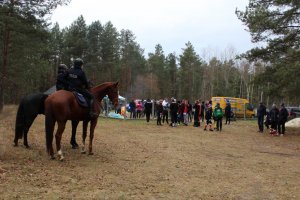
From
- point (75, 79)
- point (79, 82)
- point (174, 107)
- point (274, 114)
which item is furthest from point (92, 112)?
point (174, 107)

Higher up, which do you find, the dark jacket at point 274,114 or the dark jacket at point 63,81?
the dark jacket at point 63,81

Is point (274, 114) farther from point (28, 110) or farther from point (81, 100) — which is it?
point (28, 110)

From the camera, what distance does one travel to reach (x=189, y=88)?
8319 centimetres

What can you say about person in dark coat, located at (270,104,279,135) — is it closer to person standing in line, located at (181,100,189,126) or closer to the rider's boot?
person standing in line, located at (181,100,189,126)

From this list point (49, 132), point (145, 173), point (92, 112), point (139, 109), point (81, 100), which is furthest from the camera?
point (139, 109)

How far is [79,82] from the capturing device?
36.3 ft

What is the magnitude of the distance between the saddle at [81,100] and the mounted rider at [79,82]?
0.12m

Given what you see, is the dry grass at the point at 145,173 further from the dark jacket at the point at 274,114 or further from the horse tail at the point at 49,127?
the dark jacket at the point at 274,114

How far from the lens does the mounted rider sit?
11.0 meters

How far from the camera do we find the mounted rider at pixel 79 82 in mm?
11016

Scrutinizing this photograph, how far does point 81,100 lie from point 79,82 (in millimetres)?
534

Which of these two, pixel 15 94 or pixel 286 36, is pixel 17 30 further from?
pixel 15 94

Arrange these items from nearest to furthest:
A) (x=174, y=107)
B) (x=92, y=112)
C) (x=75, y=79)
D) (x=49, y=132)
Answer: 1. (x=49, y=132)
2. (x=75, y=79)
3. (x=92, y=112)
4. (x=174, y=107)

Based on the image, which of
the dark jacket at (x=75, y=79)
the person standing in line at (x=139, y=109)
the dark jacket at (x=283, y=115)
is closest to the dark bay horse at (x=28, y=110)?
the dark jacket at (x=75, y=79)
